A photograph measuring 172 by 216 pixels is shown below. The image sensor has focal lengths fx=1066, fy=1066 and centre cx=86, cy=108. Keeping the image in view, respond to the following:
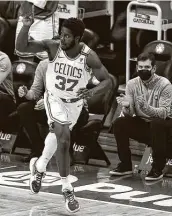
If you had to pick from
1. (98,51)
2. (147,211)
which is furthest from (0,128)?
(147,211)

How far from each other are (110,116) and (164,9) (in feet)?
5.24

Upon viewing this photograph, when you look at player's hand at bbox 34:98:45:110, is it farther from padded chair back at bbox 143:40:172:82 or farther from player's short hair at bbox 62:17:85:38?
padded chair back at bbox 143:40:172:82

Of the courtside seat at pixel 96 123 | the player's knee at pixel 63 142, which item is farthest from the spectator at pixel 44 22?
the player's knee at pixel 63 142

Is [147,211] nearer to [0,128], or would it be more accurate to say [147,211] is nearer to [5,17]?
[0,128]

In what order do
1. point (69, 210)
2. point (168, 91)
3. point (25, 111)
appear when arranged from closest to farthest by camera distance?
point (69, 210) → point (168, 91) → point (25, 111)

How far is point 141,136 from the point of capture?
12125 millimetres

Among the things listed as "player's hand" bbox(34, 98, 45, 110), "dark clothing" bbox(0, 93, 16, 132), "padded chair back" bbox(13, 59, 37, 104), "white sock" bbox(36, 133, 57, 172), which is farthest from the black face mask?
"dark clothing" bbox(0, 93, 16, 132)

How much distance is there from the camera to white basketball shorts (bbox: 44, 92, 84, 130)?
10.7 meters

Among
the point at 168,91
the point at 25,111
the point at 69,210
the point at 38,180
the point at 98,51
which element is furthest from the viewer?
the point at 98,51

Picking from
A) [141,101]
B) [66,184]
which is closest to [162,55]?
[141,101]

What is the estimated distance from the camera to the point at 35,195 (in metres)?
11.0

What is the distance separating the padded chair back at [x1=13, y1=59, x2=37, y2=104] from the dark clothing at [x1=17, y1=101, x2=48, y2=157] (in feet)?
1.74

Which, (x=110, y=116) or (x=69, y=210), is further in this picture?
(x=110, y=116)

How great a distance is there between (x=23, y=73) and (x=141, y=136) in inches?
77.5
